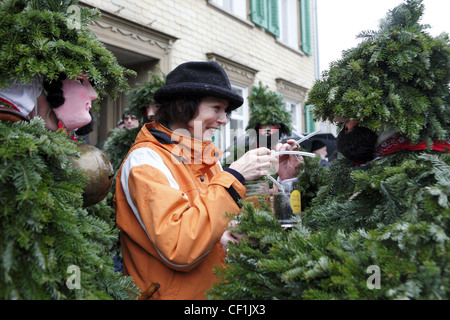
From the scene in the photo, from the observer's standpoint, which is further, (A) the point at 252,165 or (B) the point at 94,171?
(A) the point at 252,165

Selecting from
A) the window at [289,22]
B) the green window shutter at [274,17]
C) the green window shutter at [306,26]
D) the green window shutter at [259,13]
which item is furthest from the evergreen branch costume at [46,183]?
the green window shutter at [306,26]

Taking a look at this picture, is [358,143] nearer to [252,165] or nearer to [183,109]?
[252,165]

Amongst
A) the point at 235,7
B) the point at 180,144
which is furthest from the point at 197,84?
the point at 235,7

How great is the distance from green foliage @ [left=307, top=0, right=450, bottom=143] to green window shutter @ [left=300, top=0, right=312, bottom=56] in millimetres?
9487

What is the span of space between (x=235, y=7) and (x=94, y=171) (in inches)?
308

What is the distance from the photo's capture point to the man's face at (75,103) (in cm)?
174

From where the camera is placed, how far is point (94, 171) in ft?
5.38

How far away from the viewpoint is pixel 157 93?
2.16 meters

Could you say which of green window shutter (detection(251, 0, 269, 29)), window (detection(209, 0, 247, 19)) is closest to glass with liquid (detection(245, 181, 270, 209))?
window (detection(209, 0, 247, 19))

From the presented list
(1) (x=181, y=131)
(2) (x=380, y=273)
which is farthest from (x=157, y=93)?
(2) (x=380, y=273)

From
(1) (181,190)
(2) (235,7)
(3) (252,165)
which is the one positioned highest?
(2) (235,7)

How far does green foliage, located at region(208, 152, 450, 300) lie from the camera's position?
1.19 m

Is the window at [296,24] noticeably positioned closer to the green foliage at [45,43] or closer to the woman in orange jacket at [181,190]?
the woman in orange jacket at [181,190]
